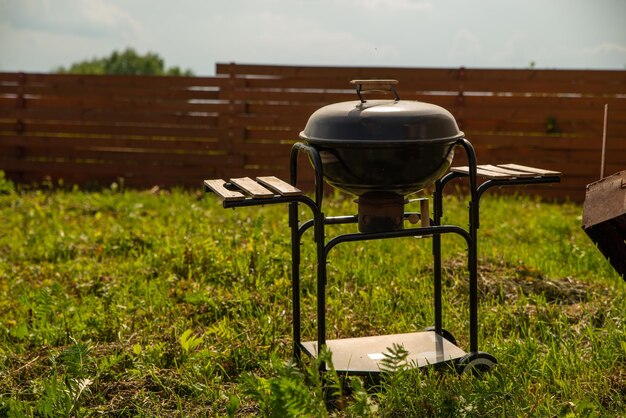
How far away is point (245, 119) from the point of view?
10414 millimetres

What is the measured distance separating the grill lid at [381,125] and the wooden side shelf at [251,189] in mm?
257

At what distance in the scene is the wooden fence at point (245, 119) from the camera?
9.90 meters

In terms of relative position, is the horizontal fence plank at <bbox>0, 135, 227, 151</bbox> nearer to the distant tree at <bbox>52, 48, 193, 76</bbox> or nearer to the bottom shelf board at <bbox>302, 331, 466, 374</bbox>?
the bottom shelf board at <bbox>302, 331, 466, 374</bbox>

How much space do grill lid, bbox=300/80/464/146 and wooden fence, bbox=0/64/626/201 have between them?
6.54 m

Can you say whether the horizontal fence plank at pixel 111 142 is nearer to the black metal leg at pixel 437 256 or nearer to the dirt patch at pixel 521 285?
the dirt patch at pixel 521 285

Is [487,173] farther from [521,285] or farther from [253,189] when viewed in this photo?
[521,285]

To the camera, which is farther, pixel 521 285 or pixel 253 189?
pixel 521 285

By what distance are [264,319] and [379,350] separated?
0.81m

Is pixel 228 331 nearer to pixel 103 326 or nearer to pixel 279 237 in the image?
pixel 103 326

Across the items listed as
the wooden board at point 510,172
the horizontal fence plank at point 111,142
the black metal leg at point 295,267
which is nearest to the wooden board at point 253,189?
the black metal leg at point 295,267

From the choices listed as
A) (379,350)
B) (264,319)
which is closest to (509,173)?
(379,350)

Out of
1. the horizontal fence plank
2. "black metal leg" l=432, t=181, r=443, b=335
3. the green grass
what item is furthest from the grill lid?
the horizontal fence plank

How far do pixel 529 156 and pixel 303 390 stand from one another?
7.88m

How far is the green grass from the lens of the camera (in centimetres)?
338
